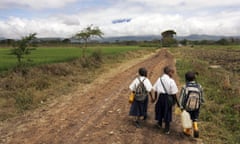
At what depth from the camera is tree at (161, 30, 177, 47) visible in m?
110

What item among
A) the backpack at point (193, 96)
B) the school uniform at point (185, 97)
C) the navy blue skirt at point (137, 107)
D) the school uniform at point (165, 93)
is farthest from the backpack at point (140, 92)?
the backpack at point (193, 96)

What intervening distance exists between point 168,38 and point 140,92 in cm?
10777

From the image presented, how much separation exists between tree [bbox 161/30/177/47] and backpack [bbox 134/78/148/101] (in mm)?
104645

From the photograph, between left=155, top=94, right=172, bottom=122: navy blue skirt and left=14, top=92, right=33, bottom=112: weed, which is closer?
left=155, top=94, right=172, bottom=122: navy blue skirt

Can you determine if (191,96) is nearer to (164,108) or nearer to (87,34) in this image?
(164,108)

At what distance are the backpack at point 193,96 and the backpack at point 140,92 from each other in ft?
3.53

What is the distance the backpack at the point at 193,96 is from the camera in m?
6.07

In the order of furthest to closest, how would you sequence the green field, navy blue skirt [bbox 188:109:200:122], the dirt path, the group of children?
the green field, navy blue skirt [bbox 188:109:200:122], the group of children, the dirt path

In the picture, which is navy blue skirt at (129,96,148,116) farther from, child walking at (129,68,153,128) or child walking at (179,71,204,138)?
child walking at (179,71,204,138)

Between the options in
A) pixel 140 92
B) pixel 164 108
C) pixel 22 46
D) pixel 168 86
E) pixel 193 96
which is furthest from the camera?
pixel 22 46

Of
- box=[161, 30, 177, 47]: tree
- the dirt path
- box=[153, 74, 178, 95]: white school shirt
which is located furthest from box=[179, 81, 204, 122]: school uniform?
box=[161, 30, 177, 47]: tree

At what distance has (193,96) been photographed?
607 centimetres

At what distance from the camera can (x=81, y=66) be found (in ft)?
63.9

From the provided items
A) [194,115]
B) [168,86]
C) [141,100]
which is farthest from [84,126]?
[194,115]
